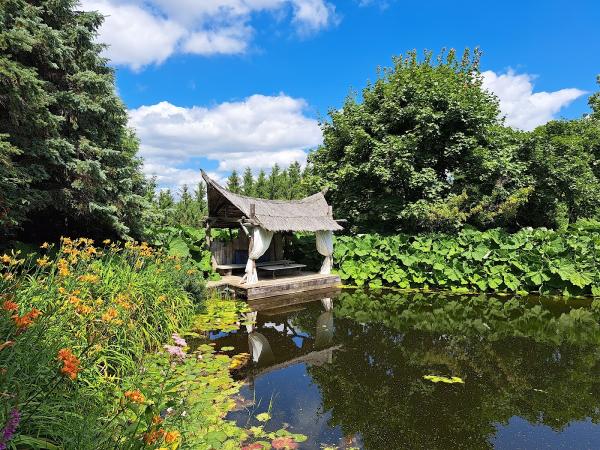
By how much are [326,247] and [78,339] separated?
352 inches

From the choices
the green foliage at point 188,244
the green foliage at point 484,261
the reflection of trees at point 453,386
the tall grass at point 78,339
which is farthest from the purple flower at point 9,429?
the green foliage at point 484,261

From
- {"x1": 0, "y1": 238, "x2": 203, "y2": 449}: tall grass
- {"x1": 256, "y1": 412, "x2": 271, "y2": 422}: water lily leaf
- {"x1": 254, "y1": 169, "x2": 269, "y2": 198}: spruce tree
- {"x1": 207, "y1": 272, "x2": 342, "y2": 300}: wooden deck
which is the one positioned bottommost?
{"x1": 256, "y1": 412, "x2": 271, "y2": 422}: water lily leaf

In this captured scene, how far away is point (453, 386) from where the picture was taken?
4645 mm

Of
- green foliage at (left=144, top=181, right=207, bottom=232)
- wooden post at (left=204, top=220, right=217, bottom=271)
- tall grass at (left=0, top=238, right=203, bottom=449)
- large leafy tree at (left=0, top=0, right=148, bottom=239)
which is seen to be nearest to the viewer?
tall grass at (left=0, top=238, right=203, bottom=449)

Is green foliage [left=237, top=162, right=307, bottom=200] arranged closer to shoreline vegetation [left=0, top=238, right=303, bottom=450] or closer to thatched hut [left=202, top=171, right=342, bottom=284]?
thatched hut [left=202, top=171, right=342, bottom=284]

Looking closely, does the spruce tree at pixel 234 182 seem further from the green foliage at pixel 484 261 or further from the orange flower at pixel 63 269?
the orange flower at pixel 63 269

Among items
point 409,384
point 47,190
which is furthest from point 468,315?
point 47,190

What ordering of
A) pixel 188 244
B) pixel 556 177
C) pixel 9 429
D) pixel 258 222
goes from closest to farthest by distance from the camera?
1. pixel 9 429
2. pixel 258 222
3. pixel 188 244
4. pixel 556 177

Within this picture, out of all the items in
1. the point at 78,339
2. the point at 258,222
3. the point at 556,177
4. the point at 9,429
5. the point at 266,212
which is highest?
the point at 556,177

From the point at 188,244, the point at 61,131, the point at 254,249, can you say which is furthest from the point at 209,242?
the point at 61,131

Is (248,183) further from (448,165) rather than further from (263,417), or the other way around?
(263,417)

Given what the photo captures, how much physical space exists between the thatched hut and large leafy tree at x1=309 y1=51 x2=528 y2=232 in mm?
2376

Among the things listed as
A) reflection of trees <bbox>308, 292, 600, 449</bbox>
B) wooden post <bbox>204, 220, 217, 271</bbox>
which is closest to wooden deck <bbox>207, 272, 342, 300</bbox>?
wooden post <bbox>204, 220, 217, 271</bbox>

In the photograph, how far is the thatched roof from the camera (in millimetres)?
10086
